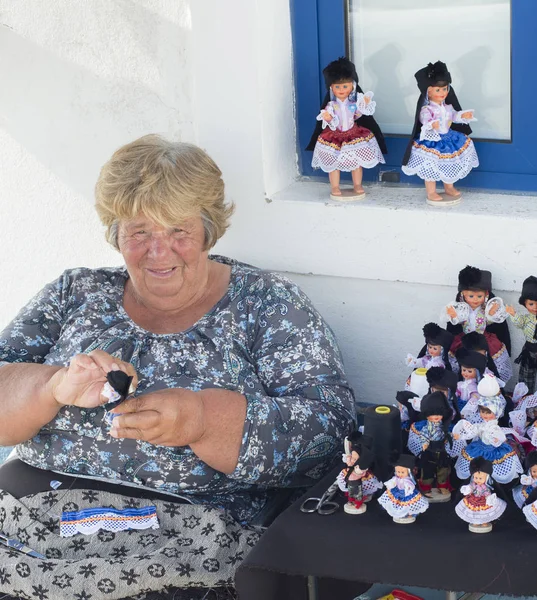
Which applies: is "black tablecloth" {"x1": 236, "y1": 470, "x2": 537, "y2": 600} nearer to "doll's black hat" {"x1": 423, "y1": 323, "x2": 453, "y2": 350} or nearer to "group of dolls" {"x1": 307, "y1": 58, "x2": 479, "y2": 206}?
"doll's black hat" {"x1": 423, "y1": 323, "x2": 453, "y2": 350}

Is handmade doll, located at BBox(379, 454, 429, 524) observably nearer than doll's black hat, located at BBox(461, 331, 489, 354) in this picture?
Yes

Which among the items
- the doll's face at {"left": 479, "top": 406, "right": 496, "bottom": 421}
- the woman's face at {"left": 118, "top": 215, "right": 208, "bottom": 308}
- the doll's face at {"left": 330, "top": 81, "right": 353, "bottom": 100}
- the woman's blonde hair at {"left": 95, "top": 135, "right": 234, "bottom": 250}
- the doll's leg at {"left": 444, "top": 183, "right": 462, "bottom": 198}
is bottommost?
the doll's face at {"left": 479, "top": 406, "right": 496, "bottom": 421}

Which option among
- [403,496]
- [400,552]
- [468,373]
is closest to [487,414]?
[468,373]

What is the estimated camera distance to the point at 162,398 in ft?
7.07

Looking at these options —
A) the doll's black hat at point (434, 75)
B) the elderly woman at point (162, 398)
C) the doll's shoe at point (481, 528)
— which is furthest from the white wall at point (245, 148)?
the doll's shoe at point (481, 528)

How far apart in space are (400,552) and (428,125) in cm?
114

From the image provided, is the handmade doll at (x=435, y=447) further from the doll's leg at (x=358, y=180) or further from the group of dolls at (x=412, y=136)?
the doll's leg at (x=358, y=180)

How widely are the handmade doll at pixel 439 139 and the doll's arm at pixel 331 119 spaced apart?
0.70 ft

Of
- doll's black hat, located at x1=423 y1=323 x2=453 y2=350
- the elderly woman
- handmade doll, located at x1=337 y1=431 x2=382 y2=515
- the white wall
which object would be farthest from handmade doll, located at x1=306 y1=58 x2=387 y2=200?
handmade doll, located at x1=337 y1=431 x2=382 y2=515

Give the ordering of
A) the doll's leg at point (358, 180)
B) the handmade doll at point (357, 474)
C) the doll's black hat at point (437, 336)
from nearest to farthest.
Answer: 1. the handmade doll at point (357, 474)
2. the doll's black hat at point (437, 336)
3. the doll's leg at point (358, 180)

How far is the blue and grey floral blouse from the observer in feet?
7.82

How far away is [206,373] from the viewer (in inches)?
98.4

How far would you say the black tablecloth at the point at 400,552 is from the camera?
1.87 meters

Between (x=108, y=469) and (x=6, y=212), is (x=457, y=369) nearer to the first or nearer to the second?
(x=108, y=469)
